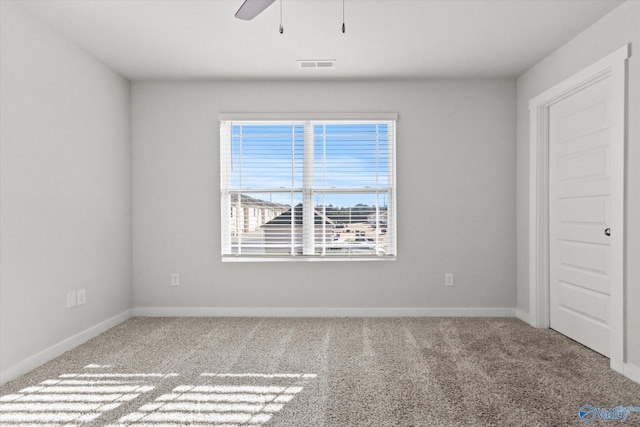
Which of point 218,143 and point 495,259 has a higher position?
point 218,143

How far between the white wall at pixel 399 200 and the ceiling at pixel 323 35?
0.24 metres

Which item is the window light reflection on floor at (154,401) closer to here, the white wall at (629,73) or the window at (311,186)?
the window at (311,186)

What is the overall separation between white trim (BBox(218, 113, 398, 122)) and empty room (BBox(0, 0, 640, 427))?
0.02 m

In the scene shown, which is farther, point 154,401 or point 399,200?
point 399,200

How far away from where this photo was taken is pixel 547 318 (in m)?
3.97

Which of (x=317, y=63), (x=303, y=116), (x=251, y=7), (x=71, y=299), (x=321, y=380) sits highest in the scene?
(x=317, y=63)

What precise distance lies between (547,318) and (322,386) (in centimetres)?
250

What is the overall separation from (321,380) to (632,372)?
2.02m

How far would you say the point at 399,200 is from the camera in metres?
4.46

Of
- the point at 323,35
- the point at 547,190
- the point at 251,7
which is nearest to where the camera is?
the point at 251,7

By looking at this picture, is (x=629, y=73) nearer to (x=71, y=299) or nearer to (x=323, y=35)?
(x=323, y=35)

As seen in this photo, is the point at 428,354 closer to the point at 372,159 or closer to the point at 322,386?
the point at 322,386

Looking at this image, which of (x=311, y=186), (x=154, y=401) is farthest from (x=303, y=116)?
(x=154, y=401)

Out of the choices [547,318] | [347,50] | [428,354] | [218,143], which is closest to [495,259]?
[547,318]
